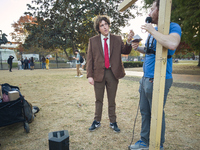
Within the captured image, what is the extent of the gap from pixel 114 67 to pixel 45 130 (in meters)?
1.83

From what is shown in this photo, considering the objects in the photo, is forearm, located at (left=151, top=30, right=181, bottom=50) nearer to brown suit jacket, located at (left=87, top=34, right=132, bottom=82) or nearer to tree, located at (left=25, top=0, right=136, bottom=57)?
brown suit jacket, located at (left=87, top=34, right=132, bottom=82)

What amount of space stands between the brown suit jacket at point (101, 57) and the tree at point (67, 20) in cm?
1360

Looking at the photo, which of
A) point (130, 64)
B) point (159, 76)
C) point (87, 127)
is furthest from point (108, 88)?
point (130, 64)

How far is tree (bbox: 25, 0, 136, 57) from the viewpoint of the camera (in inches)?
624

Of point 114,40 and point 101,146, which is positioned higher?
point 114,40

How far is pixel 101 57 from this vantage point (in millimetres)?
2701

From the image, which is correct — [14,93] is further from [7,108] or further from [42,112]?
[42,112]

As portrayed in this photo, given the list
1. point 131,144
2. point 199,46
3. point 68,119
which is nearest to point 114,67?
point 131,144

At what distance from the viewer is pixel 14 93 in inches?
112

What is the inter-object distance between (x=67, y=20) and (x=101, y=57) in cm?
1560

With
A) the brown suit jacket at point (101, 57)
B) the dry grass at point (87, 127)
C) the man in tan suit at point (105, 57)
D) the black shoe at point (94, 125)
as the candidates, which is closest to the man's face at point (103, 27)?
the man in tan suit at point (105, 57)

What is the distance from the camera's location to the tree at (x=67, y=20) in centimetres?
1584

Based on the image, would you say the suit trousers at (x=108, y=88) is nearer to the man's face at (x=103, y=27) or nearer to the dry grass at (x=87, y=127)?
the dry grass at (x=87, y=127)

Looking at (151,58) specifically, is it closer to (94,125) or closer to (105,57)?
(105,57)
